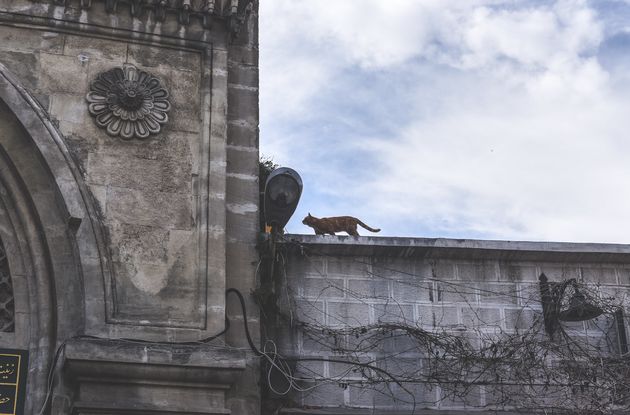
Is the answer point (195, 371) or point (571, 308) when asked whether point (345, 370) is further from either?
point (571, 308)

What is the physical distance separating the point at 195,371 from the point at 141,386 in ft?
1.51

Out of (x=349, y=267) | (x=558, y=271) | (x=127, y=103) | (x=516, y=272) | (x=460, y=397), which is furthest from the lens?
(x=558, y=271)

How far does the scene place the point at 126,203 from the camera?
32.7 feet

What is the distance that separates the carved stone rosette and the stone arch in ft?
1.64

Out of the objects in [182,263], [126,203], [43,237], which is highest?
[126,203]

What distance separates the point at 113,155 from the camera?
1016 cm

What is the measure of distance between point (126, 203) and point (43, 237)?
0.78 m

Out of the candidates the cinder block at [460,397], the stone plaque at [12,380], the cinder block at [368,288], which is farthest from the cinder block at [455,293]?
the stone plaque at [12,380]

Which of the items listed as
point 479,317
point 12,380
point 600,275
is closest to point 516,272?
point 479,317

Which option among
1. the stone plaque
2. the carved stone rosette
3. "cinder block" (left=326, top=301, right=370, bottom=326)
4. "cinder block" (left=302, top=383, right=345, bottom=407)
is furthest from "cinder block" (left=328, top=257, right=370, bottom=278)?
the stone plaque

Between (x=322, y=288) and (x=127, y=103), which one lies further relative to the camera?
(x=322, y=288)

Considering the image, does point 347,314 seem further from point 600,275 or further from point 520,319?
point 600,275

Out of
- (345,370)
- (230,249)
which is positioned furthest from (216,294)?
(345,370)

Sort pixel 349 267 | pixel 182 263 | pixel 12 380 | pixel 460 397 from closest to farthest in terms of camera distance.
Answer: pixel 12 380 → pixel 182 263 → pixel 460 397 → pixel 349 267
